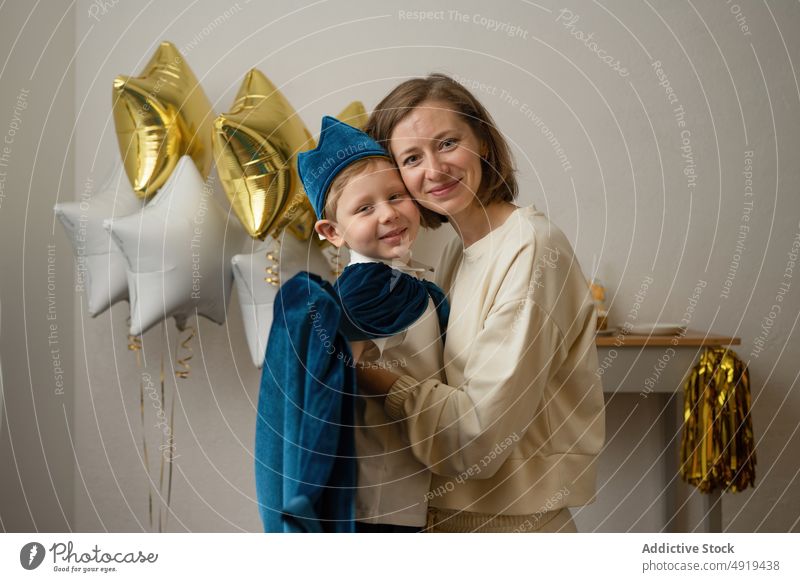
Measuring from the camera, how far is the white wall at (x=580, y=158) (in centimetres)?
125

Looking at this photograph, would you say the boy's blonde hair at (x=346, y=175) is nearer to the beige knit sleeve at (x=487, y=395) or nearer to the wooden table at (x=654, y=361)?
the beige knit sleeve at (x=487, y=395)

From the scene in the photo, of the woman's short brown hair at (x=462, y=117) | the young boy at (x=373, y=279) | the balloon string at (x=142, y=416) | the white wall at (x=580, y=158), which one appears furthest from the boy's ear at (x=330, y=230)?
the balloon string at (x=142, y=416)

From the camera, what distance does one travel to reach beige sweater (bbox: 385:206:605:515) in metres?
0.79

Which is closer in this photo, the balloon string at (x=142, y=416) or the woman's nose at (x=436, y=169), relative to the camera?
the woman's nose at (x=436, y=169)

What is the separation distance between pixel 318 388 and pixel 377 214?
0.19m

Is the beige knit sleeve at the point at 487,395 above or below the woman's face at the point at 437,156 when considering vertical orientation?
below

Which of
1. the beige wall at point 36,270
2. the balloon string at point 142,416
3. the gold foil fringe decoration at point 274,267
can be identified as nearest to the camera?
the gold foil fringe decoration at point 274,267

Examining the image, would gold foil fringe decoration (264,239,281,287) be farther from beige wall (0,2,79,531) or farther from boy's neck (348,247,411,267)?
beige wall (0,2,79,531)

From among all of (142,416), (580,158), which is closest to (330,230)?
(580,158)


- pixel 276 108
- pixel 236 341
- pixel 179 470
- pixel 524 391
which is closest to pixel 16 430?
pixel 179 470

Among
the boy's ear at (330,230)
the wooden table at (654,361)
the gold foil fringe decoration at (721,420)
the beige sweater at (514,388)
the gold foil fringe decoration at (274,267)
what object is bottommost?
the gold foil fringe decoration at (721,420)

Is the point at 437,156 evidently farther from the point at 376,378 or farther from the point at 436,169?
the point at 376,378

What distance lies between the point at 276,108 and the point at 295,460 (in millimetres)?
575
